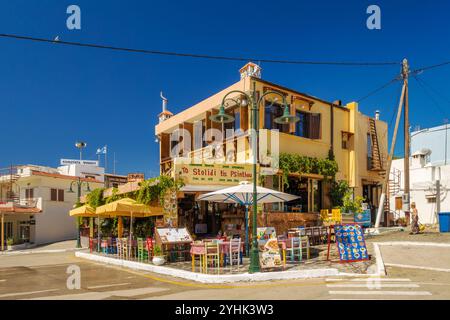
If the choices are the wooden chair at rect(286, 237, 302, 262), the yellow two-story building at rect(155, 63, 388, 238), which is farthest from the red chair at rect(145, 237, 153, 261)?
the wooden chair at rect(286, 237, 302, 262)

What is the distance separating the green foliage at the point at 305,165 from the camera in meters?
19.0

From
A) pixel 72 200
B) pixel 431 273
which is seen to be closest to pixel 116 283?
pixel 431 273

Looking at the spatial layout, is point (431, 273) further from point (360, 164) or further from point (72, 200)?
point (72, 200)

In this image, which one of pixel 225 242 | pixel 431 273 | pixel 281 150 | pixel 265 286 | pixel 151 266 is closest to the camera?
pixel 265 286

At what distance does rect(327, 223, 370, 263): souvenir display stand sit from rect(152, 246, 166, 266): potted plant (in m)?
5.84

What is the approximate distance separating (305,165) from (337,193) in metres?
3.00

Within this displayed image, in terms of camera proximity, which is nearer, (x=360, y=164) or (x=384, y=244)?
(x=384, y=244)

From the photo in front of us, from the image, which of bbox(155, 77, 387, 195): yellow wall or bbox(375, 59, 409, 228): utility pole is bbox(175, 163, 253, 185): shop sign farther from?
bbox(375, 59, 409, 228): utility pole

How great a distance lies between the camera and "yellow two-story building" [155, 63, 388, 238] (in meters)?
17.8

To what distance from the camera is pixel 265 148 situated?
61.5ft

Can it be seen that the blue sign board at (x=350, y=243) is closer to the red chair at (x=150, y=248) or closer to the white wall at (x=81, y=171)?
the red chair at (x=150, y=248)
